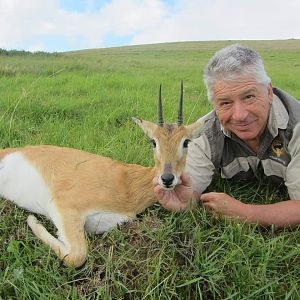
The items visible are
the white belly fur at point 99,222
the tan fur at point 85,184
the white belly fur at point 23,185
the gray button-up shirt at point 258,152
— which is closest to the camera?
the tan fur at point 85,184

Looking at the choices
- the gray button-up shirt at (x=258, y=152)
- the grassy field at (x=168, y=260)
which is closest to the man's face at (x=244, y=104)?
the gray button-up shirt at (x=258, y=152)

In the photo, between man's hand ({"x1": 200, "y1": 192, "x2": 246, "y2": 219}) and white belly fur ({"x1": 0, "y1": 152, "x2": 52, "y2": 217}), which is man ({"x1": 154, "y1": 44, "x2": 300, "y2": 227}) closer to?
man's hand ({"x1": 200, "y1": 192, "x2": 246, "y2": 219})

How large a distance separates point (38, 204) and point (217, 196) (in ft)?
5.58

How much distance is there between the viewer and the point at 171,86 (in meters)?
11.4

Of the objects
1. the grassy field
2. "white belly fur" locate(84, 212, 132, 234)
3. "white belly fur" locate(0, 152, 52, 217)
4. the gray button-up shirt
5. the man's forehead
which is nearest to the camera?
the grassy field

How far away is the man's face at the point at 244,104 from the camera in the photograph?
4039 mm

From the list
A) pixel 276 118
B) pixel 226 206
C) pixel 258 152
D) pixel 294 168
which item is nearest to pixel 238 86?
pixel 276 118

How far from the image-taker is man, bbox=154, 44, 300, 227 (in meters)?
3.99

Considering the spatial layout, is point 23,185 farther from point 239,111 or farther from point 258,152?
point 258,152

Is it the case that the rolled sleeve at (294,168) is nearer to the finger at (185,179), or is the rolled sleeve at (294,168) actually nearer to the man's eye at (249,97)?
the man's eye at (249,97)

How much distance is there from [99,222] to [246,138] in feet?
5.31

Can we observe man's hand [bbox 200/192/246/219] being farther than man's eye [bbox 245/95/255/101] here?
No

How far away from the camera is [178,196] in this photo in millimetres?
4070

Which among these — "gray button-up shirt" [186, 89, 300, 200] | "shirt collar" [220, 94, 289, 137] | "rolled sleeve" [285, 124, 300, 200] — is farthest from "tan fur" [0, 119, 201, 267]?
"rolled sleeve" [285, 124, 300, 200]
